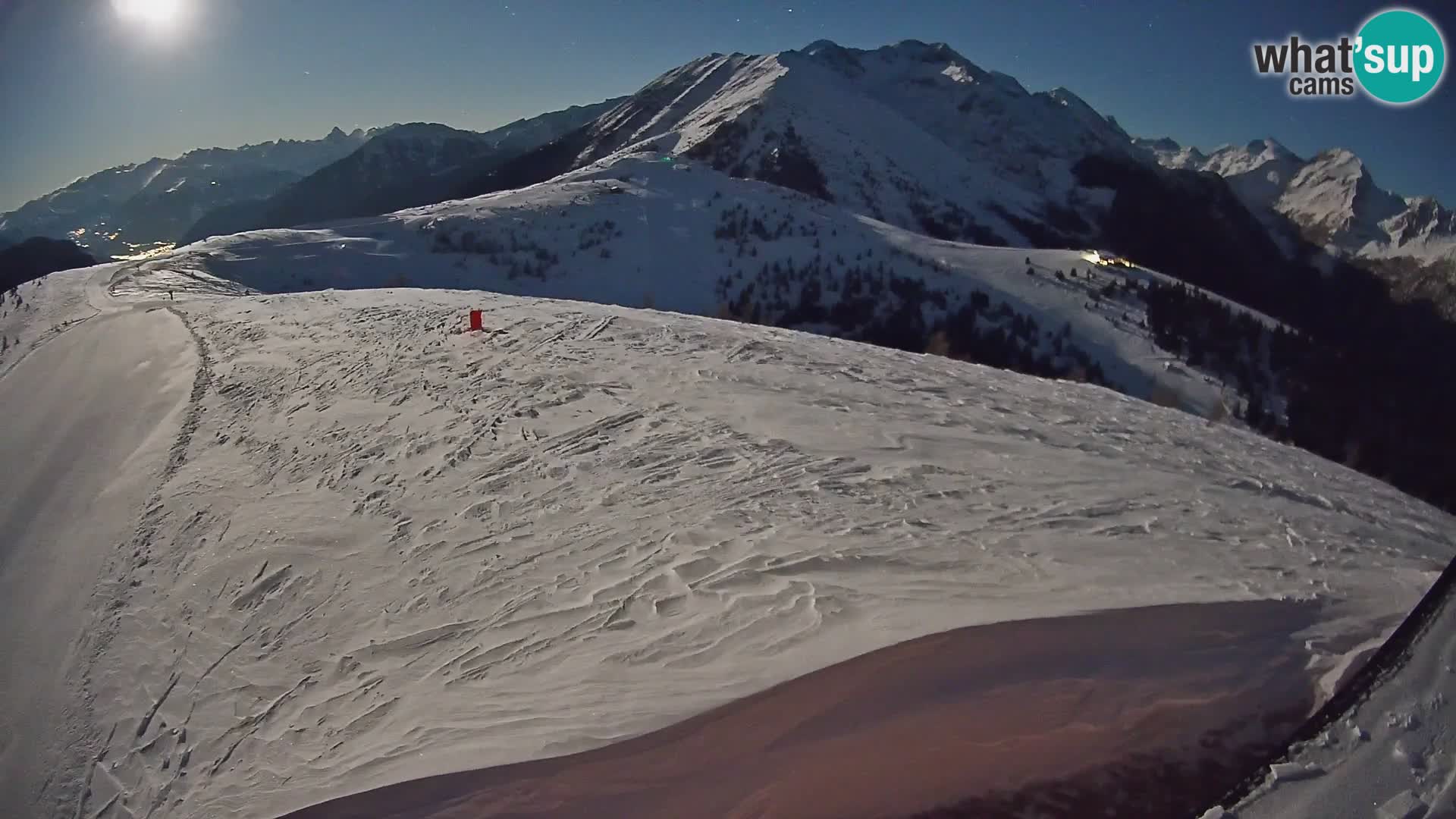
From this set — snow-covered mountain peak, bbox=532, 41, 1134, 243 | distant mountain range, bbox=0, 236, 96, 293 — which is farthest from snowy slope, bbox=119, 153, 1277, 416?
distant mountain range, bbox=0, 236, 96, 293

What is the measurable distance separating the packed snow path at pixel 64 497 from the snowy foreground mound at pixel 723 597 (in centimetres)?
41

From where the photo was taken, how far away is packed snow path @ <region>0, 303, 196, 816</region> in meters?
5.34

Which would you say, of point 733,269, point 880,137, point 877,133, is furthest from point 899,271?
point 877,133

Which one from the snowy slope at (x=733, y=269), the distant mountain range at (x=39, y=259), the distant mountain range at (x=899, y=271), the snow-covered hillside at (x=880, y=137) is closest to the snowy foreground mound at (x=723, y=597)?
the distant mountain range at (x=899, y=271)

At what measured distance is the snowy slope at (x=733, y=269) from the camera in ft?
83.9

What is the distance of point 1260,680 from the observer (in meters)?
3.46

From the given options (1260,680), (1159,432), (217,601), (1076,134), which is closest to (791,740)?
(1260,680)

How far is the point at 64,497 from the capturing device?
9.16 m

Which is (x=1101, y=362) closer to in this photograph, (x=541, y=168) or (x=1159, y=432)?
(x=1159, y=432)

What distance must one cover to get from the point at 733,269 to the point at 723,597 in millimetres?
29779

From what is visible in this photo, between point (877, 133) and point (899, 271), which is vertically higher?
point (877, 133)

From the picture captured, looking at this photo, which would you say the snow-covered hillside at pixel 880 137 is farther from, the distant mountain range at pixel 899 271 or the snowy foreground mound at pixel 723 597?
the snowy foreground mound at pixel 723 597

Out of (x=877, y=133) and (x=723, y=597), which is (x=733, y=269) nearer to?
(x=723, y=597)

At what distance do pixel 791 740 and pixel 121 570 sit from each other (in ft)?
22.7
